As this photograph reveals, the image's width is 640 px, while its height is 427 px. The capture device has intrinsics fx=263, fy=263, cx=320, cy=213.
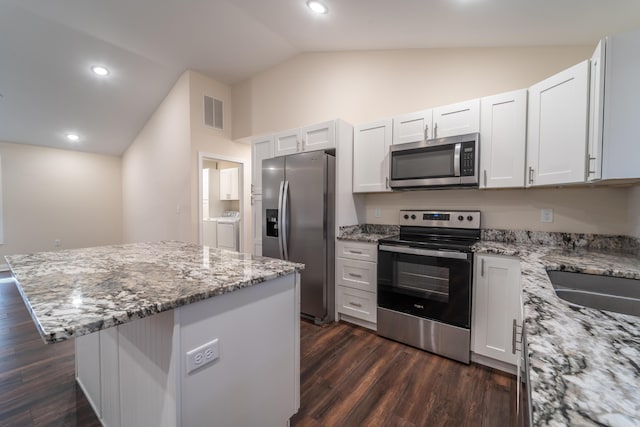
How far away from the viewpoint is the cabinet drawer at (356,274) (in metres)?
2.58

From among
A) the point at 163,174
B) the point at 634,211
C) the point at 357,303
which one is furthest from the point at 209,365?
the point at 163,174

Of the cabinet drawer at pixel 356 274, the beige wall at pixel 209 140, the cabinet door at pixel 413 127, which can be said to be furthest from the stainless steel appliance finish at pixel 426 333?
the beige wall at pixel 209 140

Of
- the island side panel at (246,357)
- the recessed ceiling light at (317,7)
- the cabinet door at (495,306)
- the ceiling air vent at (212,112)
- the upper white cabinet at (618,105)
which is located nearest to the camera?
the island side panel at (246,357)

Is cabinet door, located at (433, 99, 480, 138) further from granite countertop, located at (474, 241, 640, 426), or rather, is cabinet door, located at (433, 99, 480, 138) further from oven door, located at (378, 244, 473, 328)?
granite countertop, located at (474, 241, 640, 426)

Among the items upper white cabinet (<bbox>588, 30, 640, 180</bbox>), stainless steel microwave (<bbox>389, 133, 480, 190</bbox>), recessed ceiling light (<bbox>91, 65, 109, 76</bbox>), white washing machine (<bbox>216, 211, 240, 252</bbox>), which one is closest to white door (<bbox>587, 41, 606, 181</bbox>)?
upper white cabinet (<bbox>588, 30, 640, 180</bbox>)

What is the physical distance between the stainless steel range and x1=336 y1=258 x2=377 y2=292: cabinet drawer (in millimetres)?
124

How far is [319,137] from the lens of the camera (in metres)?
2.86

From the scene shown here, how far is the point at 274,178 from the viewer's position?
3.12m

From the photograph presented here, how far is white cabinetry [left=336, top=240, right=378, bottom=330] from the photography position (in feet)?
8.45

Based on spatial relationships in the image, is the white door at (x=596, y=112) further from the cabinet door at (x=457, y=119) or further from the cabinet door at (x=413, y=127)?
the cabinet door at (x=413, y=127)

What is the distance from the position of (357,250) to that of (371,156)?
1.00 m

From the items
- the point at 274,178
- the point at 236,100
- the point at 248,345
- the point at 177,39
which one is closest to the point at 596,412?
the point at 248,345

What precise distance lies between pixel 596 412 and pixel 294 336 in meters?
1.22

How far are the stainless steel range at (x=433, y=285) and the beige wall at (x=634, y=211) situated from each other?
938 millimetres
